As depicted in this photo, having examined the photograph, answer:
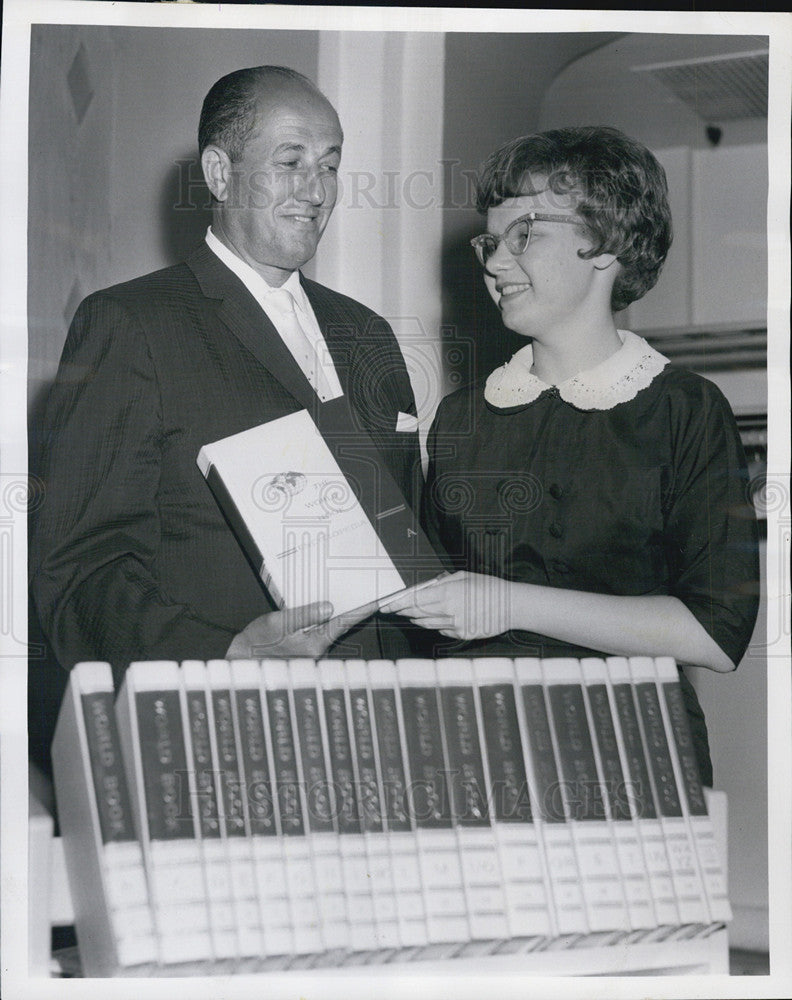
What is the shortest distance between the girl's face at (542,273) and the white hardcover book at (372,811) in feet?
1.64

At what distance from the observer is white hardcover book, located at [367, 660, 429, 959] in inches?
48.2

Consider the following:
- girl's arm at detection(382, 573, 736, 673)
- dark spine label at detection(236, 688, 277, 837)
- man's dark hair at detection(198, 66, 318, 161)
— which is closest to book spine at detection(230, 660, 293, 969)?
dark spine label at detection(236, 688, 277, 837)

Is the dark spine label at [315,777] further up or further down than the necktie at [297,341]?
further down

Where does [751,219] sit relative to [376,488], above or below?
above

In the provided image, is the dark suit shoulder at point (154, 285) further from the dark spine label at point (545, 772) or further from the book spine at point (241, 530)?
the dark spine label at point (545, 772)

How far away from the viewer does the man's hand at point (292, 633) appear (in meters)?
1.23

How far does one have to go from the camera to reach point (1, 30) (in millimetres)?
1300

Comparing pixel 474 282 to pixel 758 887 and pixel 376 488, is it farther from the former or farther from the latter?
pixel 758 887

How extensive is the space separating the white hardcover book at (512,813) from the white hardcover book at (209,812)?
332 mm

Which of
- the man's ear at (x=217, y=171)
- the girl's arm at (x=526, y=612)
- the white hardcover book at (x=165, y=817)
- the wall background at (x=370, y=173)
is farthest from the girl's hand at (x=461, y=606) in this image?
the man's ear at (x=217, y=171)

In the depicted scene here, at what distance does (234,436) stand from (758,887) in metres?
0.88

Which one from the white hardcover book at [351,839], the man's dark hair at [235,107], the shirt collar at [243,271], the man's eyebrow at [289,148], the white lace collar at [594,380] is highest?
the man's dark hair at [235,107]

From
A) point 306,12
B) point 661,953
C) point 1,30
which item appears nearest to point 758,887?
point 661,953

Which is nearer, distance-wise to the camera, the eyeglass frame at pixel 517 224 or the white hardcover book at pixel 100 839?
the white hardcover book at pixel 100 839
